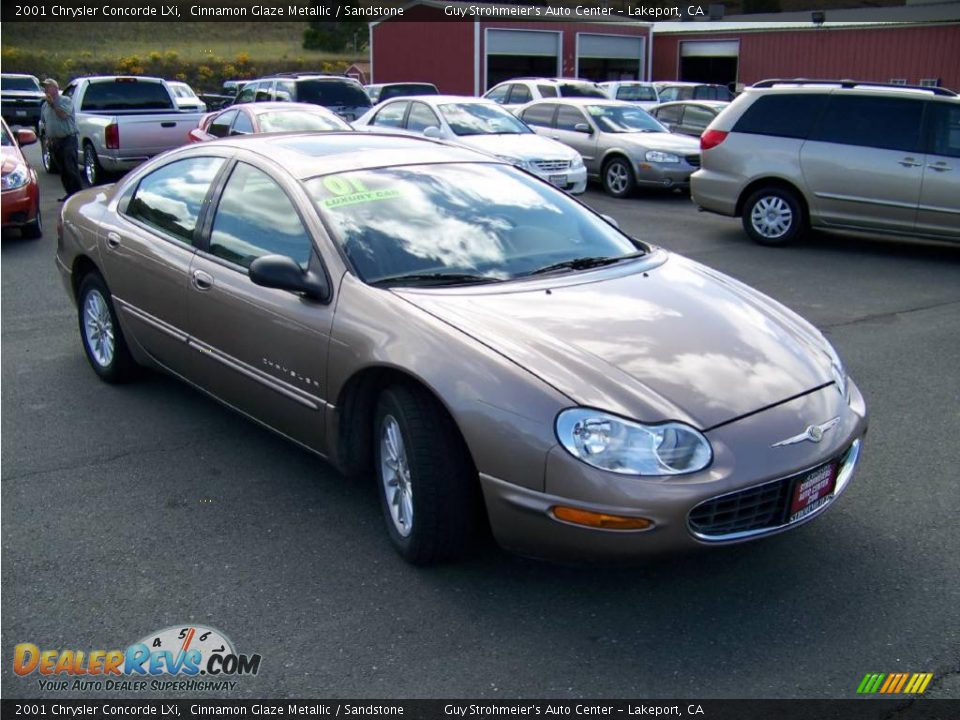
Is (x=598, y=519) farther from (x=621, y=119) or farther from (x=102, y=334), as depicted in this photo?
(x=621, y=119)

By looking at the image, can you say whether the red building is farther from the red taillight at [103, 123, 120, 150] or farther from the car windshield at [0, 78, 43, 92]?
the red taillight at [103, 123, 120, 150]

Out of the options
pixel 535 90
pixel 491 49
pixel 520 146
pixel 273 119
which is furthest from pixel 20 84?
pixel 520 146

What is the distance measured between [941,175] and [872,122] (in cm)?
96

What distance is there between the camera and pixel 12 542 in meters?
4.07

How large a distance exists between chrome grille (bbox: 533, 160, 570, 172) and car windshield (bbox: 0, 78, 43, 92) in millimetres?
23305

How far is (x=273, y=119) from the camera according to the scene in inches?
507

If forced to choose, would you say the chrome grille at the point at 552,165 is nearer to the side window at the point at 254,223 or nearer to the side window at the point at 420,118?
the side window at the point at 420,118

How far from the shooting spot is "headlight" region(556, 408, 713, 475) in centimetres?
322

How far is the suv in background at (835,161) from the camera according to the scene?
9953 mm

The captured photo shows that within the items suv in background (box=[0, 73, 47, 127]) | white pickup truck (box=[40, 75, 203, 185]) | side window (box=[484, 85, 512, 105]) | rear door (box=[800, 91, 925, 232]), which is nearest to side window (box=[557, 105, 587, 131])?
side window (box=[484, 85, 512, 105])

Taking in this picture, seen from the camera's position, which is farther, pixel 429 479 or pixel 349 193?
pixel 349 193

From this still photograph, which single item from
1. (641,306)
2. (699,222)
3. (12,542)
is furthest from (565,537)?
(699,222)

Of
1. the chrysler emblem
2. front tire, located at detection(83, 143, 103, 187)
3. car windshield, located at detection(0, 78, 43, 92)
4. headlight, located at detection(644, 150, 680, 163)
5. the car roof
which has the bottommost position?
front tire, located at detection(83, 143, 103, 187)

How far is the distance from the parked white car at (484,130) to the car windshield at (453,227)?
8.84 m
